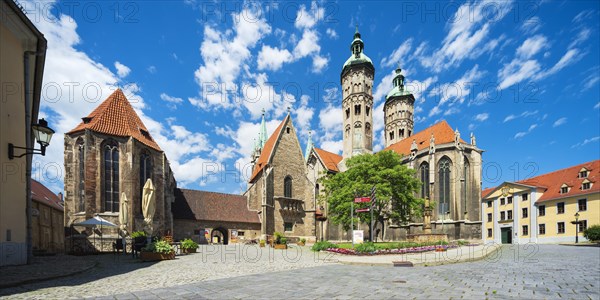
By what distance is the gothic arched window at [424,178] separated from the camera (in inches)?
1630

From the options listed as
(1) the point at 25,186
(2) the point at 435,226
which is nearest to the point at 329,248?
(1) the point at 25,186

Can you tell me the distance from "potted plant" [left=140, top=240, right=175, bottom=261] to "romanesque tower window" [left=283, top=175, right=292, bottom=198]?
23243 millimetres

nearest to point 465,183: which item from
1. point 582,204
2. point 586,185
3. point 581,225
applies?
point 582,204

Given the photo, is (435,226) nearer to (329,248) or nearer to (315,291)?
(329,248)

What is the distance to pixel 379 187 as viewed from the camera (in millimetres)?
27625

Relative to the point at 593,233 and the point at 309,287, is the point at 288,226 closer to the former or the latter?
the point at 309,287

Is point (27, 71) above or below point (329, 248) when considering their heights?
above

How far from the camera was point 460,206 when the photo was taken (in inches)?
1508

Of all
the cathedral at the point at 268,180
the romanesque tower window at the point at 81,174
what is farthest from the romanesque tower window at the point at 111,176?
the romanesque tower window at the point at 81,174

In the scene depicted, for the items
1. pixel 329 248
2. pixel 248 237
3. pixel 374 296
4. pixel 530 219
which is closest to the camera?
pixel 374 296

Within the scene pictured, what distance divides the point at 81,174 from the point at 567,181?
2247 inches

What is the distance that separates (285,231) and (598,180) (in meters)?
39.0

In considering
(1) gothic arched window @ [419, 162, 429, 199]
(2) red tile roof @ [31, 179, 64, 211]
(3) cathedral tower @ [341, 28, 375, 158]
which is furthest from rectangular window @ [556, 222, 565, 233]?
(2) red tile roof @ [31, 179, 64, 211]

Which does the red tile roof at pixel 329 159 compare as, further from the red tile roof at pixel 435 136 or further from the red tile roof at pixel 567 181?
the red tile roof at pixel 567 181
